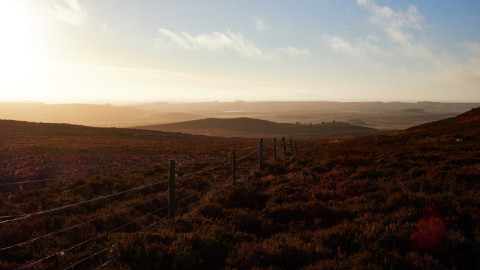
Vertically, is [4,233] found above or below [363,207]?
below


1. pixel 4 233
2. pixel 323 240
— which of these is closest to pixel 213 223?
pixel 323 240

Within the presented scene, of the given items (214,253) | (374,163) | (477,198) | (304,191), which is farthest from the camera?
(374,163)

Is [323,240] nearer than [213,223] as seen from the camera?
Yes

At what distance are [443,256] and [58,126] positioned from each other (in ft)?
212

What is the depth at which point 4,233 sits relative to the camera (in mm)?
7113

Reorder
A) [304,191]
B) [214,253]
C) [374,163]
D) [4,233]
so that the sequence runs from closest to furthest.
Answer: [214,253] → [4,233] → [304,191] → [374,163]

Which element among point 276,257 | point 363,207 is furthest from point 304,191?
point 276,257

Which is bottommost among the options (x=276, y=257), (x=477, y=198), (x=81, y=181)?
(x=81, y=181)

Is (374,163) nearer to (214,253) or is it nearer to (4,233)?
(214,253)

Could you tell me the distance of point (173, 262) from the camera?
4.80m

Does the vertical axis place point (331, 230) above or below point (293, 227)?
above

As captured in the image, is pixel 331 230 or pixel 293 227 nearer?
pixel 331 230

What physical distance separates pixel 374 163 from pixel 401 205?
268 inches

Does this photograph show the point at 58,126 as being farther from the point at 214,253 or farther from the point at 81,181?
the point at 214,253
